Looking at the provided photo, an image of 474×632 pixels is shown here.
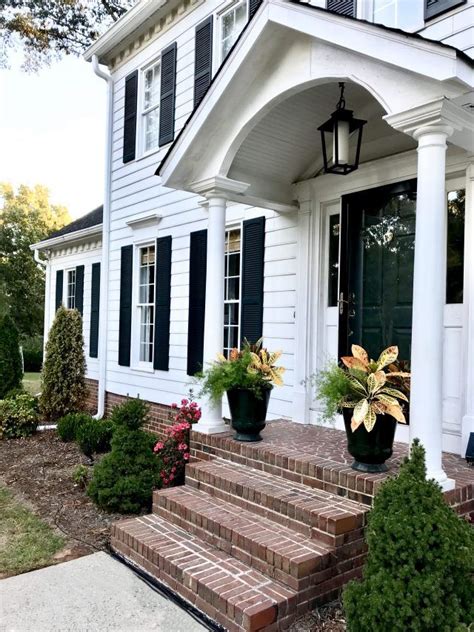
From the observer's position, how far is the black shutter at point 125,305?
8055 millimetres

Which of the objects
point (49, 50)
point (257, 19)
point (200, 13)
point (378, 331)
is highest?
point (49, 50)

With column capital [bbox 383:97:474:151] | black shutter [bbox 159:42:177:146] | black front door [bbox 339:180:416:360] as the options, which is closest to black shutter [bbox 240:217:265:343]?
→ black front door [bbox 339:180:416:360]

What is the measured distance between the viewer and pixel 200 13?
6.64 meters

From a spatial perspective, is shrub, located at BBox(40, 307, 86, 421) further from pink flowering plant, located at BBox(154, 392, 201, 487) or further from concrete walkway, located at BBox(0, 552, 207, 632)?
concrete walkway, located at BBox(0, 552, 207, 632)

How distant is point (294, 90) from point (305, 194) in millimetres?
1425

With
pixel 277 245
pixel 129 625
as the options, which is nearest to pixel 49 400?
pixel 277 245

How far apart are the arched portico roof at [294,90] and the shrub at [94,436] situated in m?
3.20

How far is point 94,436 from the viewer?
20.1 feet

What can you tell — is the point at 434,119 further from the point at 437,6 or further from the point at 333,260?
the point at 333,260

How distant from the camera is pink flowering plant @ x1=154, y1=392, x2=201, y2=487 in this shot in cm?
454

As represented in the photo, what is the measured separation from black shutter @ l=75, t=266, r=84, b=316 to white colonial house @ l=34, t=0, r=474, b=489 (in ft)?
9.21

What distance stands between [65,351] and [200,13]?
17.4 ft

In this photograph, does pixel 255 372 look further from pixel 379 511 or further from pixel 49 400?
pixel 49 400

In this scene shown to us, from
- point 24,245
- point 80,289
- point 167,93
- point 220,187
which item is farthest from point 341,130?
point 24,245
